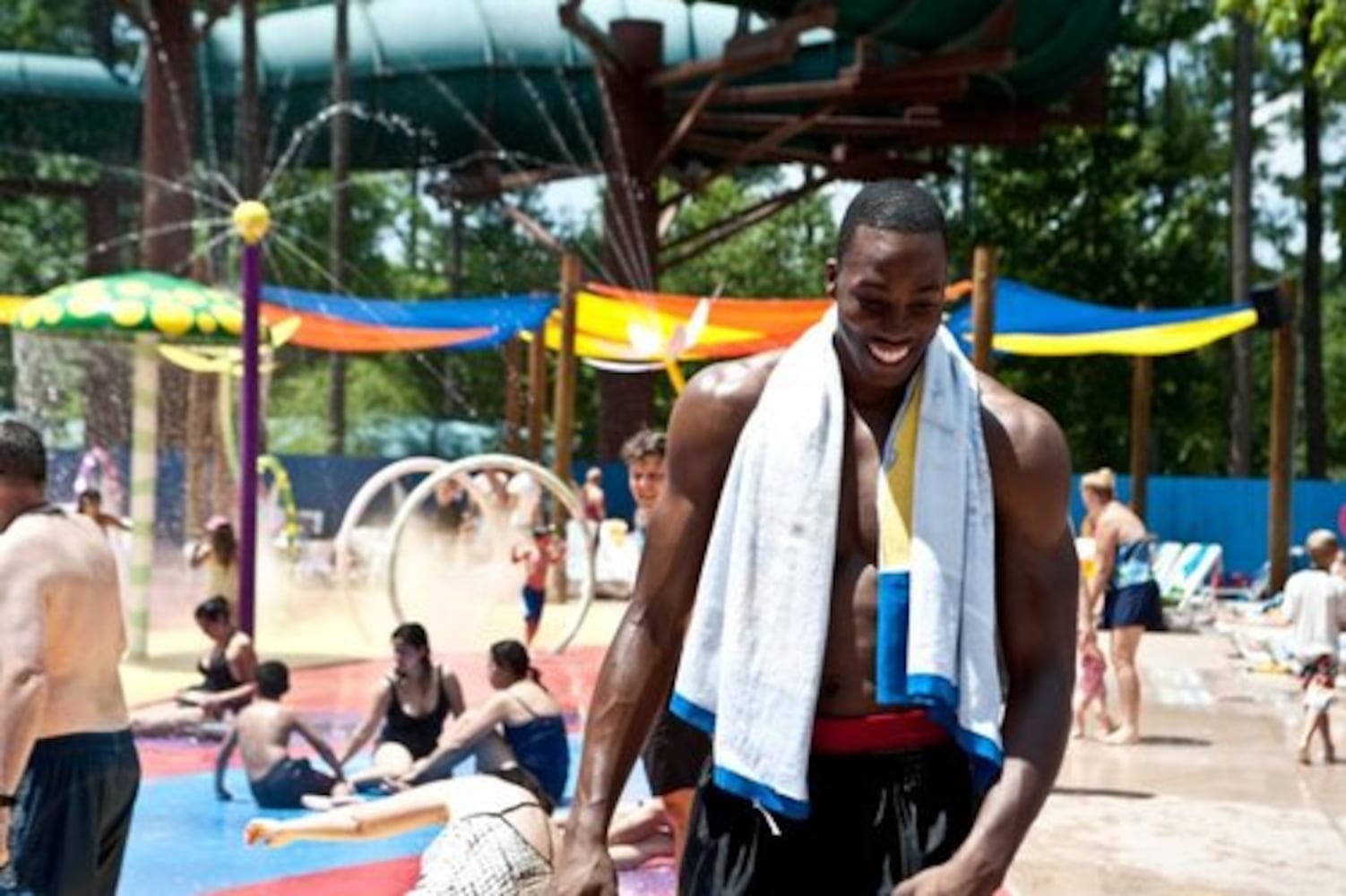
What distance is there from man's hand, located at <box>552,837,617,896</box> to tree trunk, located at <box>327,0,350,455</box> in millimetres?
26978

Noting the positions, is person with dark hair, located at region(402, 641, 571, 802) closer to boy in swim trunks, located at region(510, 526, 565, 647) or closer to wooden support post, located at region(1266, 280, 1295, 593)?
boy in swim trunks, located at region(510, 526, 565, 647)

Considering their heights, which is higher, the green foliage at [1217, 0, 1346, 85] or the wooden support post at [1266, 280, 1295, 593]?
the green foliage at [1217, 0, 1346, 85]

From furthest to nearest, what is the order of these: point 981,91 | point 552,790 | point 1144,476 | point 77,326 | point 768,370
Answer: point 981,91 → point 1144,476 → point 77,326 → point 552,790 → point 768,370

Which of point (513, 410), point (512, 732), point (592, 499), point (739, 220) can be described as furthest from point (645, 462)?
point (739, 220)

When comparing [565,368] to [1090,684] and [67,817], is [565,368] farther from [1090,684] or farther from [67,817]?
[67,817]

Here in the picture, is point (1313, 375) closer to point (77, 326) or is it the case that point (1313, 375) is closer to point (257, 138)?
point (257, 138)

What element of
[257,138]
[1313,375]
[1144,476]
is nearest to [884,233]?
[1144,476]

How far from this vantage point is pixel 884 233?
129 inches

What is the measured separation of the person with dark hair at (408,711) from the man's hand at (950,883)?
7.15 meters

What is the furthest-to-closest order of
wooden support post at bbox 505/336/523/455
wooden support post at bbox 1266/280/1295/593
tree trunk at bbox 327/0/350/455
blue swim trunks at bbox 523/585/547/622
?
1. tree trunk at bbox 327/0/350/455
2. wooden support post at bbox 505/336/523/455
3. wooden support post at bbox 1266/280/1295/593
4. blue swim trunks at bbox 523/585/547/622

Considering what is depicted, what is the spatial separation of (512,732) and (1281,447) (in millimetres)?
12980

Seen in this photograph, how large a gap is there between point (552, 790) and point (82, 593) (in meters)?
4.53

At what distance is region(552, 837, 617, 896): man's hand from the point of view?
3377 mm

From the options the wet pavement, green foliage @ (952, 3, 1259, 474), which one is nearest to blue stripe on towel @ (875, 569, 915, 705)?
the wet pavement
